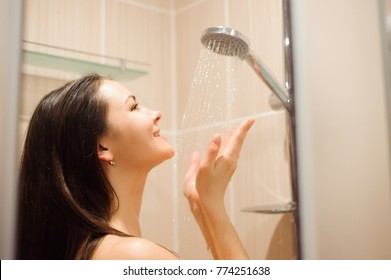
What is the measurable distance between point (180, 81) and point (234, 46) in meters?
0.15

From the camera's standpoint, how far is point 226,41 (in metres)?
0.69

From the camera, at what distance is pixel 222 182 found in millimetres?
680

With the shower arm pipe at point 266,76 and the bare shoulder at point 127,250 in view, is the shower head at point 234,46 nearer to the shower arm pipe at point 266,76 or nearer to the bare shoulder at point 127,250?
the shower arm pipe at point 266,76

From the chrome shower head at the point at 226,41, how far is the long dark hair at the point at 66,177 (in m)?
0.17

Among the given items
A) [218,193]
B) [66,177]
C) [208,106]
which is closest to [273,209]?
[218,193]

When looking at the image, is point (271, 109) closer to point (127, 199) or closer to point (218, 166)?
point (218, 166)

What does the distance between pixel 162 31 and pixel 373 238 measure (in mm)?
494

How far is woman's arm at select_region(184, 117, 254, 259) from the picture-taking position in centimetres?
66

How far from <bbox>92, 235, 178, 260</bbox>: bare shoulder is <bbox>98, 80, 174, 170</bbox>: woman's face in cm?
12

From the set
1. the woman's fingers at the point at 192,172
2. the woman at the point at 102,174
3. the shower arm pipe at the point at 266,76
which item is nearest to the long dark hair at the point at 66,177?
the woman at the point at 102,174
